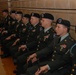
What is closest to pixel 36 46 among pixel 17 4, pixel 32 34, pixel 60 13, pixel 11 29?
pixel 32 34

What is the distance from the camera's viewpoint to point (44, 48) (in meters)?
3.33

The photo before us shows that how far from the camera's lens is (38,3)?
4.81 metres

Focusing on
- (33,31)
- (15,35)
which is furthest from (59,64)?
(15,35)

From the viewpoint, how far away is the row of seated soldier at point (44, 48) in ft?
8.65

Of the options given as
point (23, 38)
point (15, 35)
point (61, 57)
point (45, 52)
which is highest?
point (61, 57)

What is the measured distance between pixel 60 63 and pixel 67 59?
0.12 metres

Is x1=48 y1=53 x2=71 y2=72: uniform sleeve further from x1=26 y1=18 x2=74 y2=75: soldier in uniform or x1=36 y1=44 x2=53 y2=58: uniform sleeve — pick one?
x1=36 y1=44 x2=53 y2=58: uniform sleeve

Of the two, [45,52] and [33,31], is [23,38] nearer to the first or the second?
[33,31]

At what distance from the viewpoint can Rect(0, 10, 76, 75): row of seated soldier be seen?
8.65 ft

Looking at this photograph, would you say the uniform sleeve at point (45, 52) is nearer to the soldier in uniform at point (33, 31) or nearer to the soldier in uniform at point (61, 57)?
the soldier in uniform at point (61, 57)

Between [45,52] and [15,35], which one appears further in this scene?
[15,35]

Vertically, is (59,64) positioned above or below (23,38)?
above

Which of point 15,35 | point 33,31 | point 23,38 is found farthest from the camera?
point 15,35

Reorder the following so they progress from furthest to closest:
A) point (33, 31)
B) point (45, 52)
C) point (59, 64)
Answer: point (33, 31) → point (45, 52) → point (59, 64)
